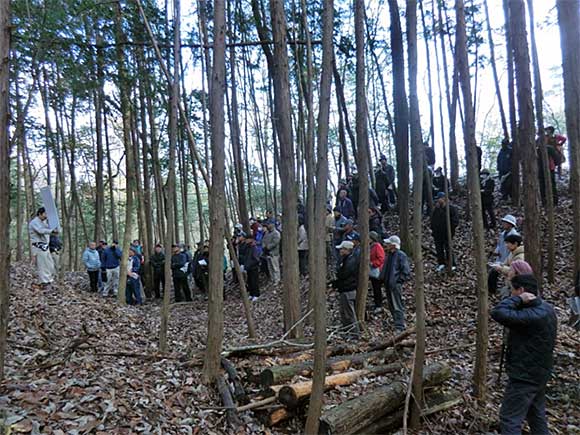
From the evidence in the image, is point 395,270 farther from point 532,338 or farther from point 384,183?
point 384,183

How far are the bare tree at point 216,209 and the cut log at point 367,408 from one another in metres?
1.67

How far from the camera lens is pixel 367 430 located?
4508 millimetres

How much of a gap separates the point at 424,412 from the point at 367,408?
3.07 feet

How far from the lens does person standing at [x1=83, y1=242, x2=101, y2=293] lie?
13.7 m

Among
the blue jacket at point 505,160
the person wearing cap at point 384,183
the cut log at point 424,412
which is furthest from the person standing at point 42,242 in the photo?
the blue jacket at point 505,160

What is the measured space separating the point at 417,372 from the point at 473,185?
2.39m

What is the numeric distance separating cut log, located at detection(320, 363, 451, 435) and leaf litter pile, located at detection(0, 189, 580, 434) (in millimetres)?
165

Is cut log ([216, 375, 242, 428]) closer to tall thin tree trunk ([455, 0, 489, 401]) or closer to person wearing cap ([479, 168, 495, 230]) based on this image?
tall thin tree trunk ([455, 0, 489, 401])

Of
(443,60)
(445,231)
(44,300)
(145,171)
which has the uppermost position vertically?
(443,60)

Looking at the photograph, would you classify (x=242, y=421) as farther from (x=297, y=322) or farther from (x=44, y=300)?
(x=44, y=300)

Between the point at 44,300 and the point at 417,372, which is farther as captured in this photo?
A: the point at 44,300

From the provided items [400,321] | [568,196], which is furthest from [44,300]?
[568,196]

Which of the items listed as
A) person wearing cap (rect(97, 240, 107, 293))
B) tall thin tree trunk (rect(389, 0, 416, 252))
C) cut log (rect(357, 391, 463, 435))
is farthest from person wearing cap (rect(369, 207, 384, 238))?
person wearing cap (rect(97, 240, 107, 293))

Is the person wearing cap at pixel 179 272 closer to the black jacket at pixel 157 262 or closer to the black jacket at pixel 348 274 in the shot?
the black jacket at pixel 157 262
